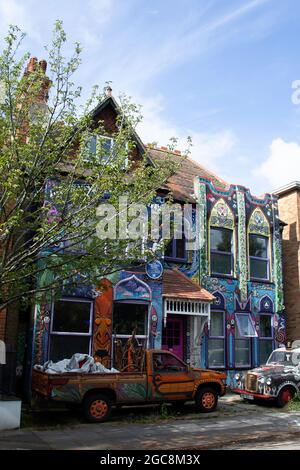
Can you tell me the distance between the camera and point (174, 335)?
16.2 meters

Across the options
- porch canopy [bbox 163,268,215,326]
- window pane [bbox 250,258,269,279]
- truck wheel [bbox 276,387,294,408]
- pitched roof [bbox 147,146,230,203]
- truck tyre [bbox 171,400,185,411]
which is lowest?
truck tyre [bbox 171,400,185,411]

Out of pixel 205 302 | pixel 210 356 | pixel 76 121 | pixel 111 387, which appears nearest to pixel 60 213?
pixel 76 121

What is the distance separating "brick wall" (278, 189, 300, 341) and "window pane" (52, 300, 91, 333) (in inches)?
369

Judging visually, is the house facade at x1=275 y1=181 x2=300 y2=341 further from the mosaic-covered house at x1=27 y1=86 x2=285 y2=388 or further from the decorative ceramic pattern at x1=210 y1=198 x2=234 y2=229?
the decorative ceramic pattern at x1=210 y1=198 x2=234 y2=229

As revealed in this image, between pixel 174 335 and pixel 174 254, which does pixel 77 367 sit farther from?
pixel 174 254

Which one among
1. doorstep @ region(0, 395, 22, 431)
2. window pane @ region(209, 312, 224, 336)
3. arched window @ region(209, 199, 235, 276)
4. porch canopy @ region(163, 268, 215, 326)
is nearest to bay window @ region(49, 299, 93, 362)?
porch canopy @ region(163, 268, 215, 326)

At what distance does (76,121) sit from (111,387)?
20.7ft

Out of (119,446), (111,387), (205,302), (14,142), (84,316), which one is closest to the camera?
(119,446)

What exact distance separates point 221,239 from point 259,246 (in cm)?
198

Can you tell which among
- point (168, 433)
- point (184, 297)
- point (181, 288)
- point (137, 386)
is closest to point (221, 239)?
point (181, 288)

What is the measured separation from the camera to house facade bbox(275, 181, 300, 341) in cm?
1909

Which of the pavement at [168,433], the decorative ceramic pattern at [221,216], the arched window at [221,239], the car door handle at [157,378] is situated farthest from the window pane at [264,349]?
the car door handle at [157,378]

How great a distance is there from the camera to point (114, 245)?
10109mm
